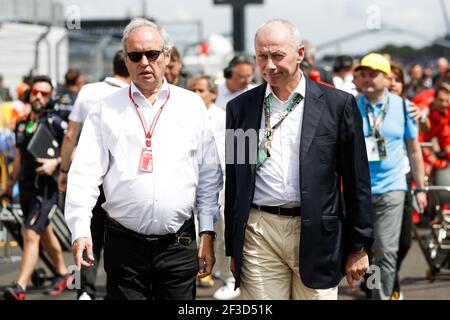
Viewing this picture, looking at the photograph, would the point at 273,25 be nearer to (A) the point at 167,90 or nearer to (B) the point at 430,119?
(A) the point at 167,90

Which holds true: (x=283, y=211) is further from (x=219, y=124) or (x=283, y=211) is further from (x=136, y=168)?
(x=219, y=124)

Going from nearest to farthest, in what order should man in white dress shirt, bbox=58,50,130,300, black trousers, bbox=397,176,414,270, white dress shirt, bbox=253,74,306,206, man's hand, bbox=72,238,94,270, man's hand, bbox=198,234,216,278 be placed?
man's hand, bbox=72,238,94,270 → white dress shirt, bbox=253,74,306,206 → man's hand, bbox=198,234,216,278 → man in white dress shirt, bbox=58,50,130,300 → black trousers, bbox=397,176,414,270

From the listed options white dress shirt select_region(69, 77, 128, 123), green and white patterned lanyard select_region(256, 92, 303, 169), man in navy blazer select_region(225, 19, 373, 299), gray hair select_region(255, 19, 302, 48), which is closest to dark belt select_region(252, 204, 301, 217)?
man in navy blazer select_region(225, 19, 373, 299)

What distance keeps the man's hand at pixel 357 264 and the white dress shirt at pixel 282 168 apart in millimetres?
431

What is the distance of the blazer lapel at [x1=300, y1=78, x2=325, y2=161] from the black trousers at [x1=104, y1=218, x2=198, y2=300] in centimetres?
79

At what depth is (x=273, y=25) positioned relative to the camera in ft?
15.1

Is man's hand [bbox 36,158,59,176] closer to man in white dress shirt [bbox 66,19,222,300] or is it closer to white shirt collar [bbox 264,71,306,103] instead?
man in white dress shirt [bbox 66,19,222,300]

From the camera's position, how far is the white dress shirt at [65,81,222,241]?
15.1ft

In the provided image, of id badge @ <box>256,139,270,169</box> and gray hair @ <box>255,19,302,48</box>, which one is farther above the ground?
gray hair @ <box>255,19,302,48</box>

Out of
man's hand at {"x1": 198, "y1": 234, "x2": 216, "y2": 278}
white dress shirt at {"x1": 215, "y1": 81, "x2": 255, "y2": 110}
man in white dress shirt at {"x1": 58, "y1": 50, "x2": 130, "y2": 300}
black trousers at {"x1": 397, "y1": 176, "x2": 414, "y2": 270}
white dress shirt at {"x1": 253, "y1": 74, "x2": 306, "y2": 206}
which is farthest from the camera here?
white dress shirt at {"x1": 215, "y1": 81, "x2": 255, "y2": 110}

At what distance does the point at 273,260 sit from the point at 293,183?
44 centimetres

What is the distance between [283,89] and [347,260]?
97 cm

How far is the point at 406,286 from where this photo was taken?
8938 millimetres

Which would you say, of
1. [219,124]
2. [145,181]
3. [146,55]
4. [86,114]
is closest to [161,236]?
[145,181]
